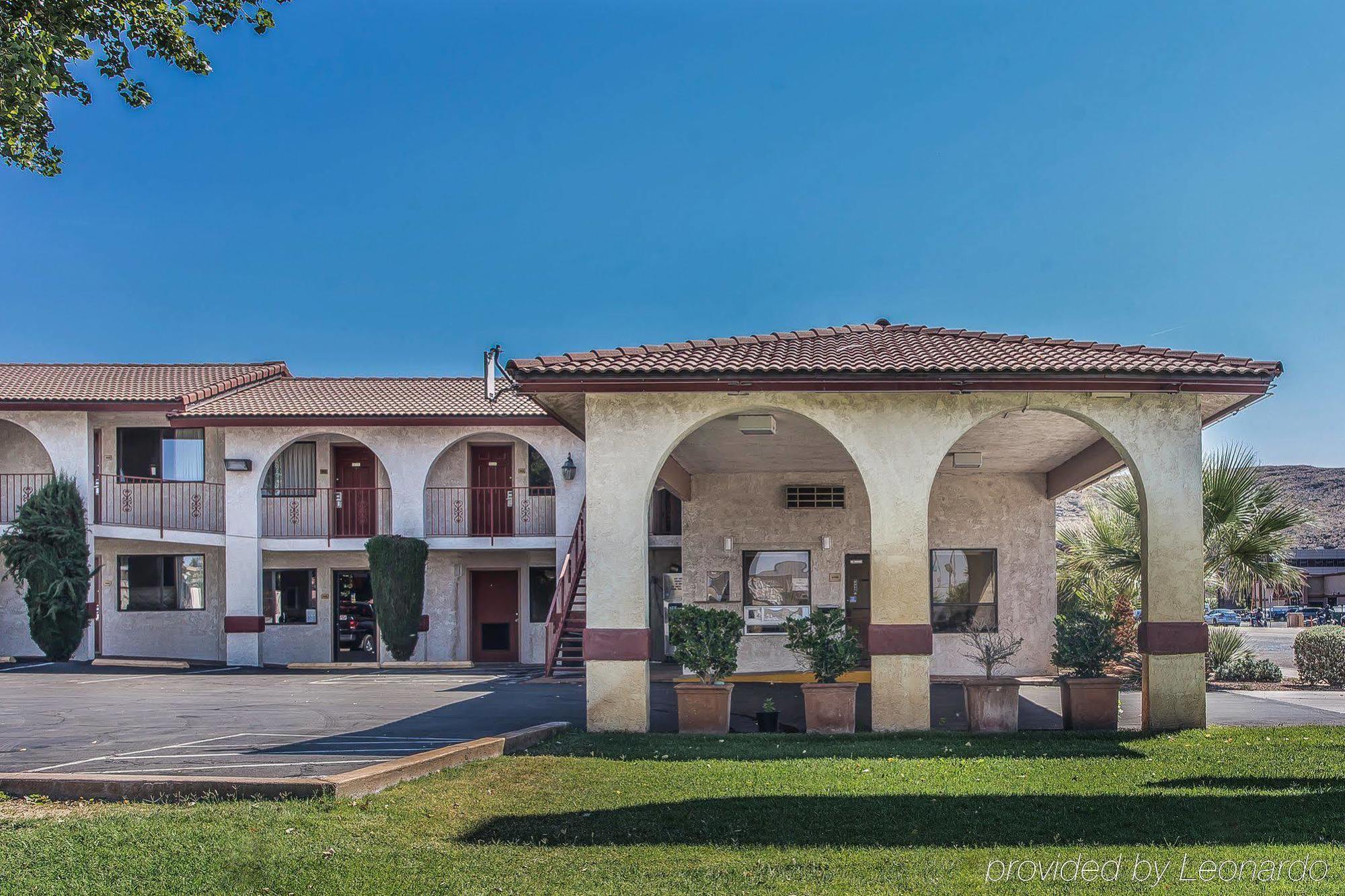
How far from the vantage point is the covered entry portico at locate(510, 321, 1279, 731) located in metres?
11.0

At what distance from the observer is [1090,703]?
11.1 meters

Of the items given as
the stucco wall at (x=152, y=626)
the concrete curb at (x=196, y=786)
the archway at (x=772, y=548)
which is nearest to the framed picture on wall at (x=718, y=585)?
the archway at (x=772, y=548)

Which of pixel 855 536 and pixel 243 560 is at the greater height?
pixel 855 536

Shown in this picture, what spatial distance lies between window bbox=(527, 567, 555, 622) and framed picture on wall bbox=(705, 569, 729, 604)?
6.90 metres

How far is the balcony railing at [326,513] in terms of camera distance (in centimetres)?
2367

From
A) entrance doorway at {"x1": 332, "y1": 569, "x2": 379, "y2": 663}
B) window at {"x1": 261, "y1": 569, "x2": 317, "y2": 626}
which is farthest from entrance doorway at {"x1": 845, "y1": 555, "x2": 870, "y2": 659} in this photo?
window at {"x1": 261, "y1": 569, "x2": 317, "y2": 626}

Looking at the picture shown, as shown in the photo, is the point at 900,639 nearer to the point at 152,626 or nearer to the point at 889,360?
the point at 889,360

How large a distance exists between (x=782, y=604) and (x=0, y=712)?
1148 centimetres

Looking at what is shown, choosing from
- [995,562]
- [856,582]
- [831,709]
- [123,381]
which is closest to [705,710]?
[831,709]

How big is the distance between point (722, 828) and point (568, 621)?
549 inches

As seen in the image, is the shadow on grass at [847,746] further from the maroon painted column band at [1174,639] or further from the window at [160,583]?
the window at [160,583]

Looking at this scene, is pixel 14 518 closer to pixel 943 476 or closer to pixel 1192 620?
pixel 943 476

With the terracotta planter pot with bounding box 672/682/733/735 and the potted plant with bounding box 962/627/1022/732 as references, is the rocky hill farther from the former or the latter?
the terracotta planter pot with bounding box 672/682/733/735

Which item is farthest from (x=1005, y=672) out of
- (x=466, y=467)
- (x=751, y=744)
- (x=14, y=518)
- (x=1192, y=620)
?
(x=14, y=518)
